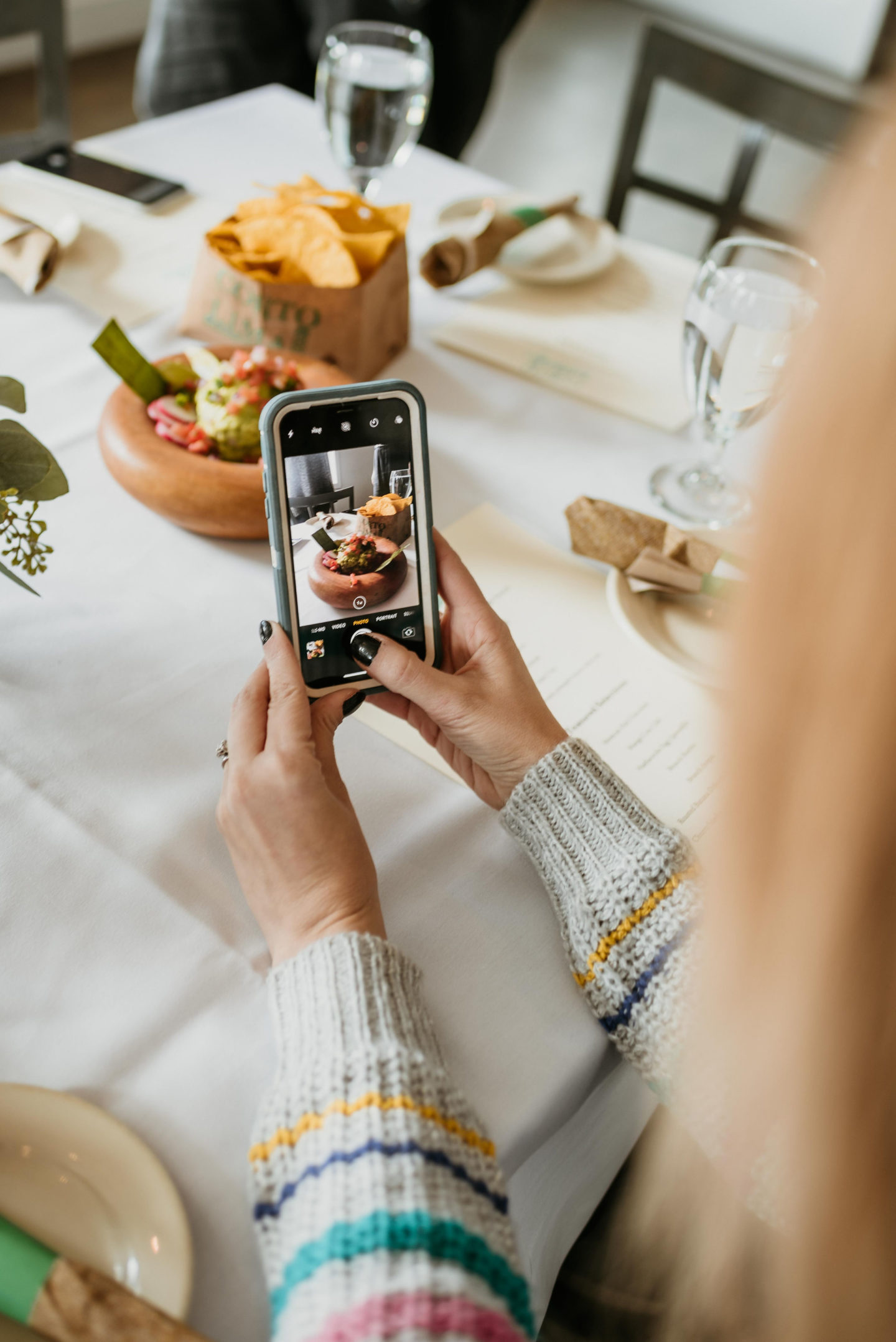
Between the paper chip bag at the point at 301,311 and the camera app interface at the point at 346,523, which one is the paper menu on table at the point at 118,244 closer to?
the paper chip bag at the point at 301,311

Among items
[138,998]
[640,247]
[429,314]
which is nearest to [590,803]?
[138,998]

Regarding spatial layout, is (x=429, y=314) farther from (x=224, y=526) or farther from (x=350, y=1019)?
(x=350, y=1019)

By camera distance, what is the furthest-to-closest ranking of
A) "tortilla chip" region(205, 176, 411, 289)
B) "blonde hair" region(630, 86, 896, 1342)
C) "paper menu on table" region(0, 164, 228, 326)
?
"paper menu on table" region(0, 164, 228, 326) → "tortilla chip" region(205, 176, 411, 289) → "blonde hair" region(630, 86, 896, 1342)

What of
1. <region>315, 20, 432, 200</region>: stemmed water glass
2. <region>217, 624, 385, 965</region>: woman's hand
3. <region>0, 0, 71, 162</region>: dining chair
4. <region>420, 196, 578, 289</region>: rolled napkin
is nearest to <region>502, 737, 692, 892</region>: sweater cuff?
<region>217, 624, 385, 965</region>: woman's hand

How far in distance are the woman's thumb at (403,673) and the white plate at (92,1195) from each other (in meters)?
0.30

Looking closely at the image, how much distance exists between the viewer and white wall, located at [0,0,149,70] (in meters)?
3.69

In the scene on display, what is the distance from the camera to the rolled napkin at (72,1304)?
1.20 ft

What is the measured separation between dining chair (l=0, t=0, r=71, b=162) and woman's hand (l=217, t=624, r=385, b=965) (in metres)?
1.16

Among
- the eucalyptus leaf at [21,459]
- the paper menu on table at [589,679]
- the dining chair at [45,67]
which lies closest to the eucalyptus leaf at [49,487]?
the eucalyptus leaf at [21,459]

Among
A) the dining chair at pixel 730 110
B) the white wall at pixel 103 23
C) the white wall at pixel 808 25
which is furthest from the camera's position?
the white wall at pixel 808 25

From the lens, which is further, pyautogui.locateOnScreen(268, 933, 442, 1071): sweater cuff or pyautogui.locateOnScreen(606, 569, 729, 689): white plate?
pyautogui.locateOnScreen(606, 569, 729, 689): white plate

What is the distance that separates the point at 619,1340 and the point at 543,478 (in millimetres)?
671

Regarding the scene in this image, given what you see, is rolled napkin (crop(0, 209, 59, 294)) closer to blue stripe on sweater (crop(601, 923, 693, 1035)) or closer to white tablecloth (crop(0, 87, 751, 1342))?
white tablecloth (crop(0, 87, 751, 1342))

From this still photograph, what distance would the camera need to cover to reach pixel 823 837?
0.29m
